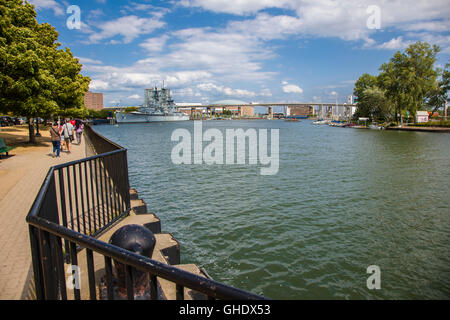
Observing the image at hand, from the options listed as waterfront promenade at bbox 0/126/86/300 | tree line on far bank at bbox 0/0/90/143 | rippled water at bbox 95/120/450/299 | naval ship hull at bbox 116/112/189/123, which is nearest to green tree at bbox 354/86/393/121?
rippled water at bbox 95/120/450/299

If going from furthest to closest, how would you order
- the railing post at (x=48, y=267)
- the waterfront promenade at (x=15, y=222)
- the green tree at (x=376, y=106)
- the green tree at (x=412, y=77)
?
the green tree at (x=376, y=106), the green tree at (x=412, y=77), the waterfront promenade at (x=15, y=222), the railing post at (x=48, y=267)

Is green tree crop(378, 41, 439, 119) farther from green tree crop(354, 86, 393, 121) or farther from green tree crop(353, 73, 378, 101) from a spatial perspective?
green tree crop(353, 73, 378, 101)

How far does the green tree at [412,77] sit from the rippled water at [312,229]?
68.2 meters

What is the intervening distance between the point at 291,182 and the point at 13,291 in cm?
1293

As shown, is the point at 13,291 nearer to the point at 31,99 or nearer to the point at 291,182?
the point at 291,182

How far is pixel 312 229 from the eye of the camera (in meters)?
9.03

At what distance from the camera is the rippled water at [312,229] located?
627cm

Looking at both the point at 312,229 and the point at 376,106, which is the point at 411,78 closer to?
the point at 376,106

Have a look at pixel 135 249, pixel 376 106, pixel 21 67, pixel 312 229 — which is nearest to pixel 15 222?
pixel 135 249

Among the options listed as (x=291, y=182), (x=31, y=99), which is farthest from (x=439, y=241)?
(x=31, y=99)

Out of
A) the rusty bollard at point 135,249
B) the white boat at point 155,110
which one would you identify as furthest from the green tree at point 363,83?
the rusty bollard at point 135,249

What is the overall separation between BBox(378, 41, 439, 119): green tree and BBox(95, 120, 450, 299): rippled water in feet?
224

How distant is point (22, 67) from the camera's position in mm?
19938

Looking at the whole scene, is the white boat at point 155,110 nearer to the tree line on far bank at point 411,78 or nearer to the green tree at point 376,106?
the green tree at point 376,106
